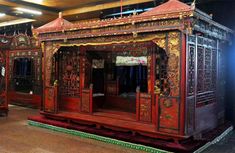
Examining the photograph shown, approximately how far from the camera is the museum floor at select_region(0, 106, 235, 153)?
470cm

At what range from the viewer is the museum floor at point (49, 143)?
4.70 meters

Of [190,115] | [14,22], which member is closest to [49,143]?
[190,115]

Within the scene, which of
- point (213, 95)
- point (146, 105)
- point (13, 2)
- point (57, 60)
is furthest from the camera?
point (13, 2)

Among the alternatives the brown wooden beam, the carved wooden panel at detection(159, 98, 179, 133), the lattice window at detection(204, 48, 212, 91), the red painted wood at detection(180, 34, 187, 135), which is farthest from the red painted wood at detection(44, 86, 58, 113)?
the lattice window at detection(204, 48, 212, 91)

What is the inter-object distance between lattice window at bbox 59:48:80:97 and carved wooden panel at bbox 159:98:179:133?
99.0 inches

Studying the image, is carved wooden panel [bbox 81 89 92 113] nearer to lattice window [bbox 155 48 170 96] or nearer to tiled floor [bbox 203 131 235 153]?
lattice window [bbox 155 48 170 96]

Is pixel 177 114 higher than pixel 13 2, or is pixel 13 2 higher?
pixel 13 2

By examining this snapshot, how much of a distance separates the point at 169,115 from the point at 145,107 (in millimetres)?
833

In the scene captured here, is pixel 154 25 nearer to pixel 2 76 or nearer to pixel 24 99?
pixel 2 76

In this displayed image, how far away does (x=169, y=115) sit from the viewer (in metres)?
4.80

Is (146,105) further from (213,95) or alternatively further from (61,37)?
(61,37)

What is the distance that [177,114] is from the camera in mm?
4707

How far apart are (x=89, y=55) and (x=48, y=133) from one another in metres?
2.05

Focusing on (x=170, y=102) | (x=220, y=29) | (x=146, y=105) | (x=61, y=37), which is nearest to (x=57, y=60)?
(x=61, y=37)
